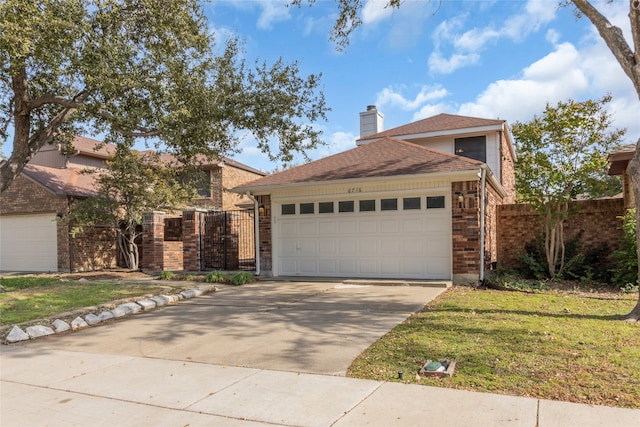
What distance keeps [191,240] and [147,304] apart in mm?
5684

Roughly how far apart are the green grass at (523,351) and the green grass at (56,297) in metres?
6.18

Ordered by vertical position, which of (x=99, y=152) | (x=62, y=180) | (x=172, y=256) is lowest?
(x=172, y=256)

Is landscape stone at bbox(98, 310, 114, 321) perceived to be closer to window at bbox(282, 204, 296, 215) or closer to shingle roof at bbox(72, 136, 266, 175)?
window at bbox(282, 204, 296, 215)

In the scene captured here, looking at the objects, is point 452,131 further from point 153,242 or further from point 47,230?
point 47,230

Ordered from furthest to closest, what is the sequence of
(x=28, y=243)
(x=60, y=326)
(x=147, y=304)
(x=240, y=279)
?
1. (x=28, y=243)
2. (x=240, y=279)
3. (x=147, y=304)
4. (x=60, y=326)

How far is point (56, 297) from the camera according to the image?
980 cm

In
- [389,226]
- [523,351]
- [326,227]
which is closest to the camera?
[523,351]

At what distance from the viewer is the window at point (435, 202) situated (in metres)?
11.1

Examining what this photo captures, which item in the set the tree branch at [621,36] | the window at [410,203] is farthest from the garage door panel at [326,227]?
the tree branch at [621,36]

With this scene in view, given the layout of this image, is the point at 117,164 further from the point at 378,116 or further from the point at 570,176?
the point at 570,176

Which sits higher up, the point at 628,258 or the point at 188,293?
the point at 628,258

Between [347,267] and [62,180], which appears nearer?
[347,267]

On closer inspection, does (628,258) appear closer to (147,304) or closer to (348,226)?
(348,226)

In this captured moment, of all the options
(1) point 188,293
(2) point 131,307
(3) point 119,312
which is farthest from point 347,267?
(3) point 119,312
